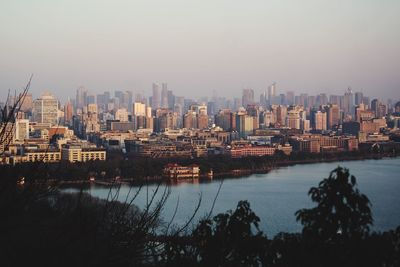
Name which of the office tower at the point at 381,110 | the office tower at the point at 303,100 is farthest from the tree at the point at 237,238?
the office tower at the point at 303,100

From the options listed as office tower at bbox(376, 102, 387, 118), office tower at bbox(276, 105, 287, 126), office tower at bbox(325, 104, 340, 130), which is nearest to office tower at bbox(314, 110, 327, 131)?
office tower at bbox(325, 104, 340, 130)

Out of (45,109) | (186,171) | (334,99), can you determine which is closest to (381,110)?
(334,99)

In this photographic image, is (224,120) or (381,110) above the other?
(381,110)

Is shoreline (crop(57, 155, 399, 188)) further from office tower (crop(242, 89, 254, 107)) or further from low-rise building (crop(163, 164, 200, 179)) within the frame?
office tower (crop(242, 89, 254, 107))

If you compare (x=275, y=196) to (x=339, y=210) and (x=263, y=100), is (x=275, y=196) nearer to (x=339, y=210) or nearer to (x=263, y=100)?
(x=339, y=210)

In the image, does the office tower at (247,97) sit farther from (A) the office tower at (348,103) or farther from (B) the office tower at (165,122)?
(B) the office tower at (165,122)

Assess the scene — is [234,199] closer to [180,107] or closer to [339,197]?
[339,197]
